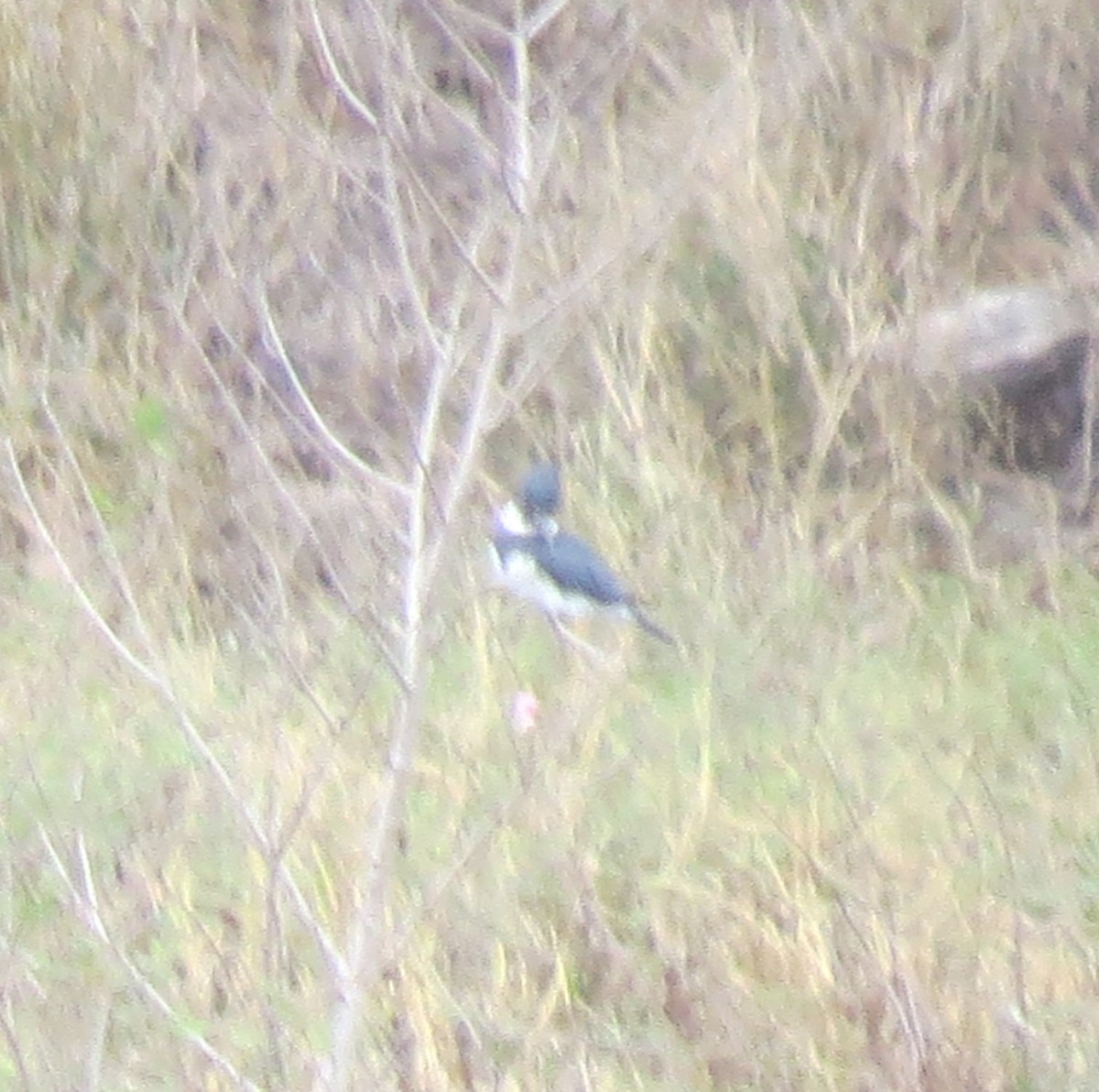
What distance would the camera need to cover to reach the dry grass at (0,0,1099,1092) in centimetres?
295

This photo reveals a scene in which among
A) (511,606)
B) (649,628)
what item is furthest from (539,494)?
(649,628)

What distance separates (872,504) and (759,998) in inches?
84.4

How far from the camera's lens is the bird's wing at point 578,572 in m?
4.51

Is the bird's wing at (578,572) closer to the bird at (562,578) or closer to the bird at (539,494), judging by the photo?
the bird at (562,578)

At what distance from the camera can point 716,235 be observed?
557 cm

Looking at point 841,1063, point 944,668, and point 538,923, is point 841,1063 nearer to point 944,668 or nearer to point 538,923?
point 538,923

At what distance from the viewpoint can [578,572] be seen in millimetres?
4543

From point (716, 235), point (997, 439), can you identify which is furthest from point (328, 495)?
point (997, 439)

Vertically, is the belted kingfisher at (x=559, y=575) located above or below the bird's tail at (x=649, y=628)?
above

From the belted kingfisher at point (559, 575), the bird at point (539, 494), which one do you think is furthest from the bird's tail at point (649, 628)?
the bird at point (539, 494)

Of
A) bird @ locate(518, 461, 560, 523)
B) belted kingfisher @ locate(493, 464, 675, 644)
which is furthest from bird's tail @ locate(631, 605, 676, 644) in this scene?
bird @ locate(518, 461, 560, 523)

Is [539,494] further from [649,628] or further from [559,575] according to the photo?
[649,628]

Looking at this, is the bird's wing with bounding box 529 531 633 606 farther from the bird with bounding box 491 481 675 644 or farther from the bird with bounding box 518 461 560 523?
the bird with bounding box 518 461 560 523

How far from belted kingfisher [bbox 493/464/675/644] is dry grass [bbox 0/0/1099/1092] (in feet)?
0.31
